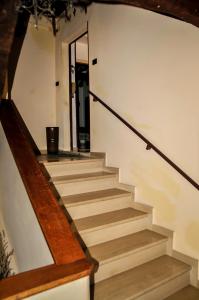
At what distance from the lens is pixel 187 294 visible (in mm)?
2223

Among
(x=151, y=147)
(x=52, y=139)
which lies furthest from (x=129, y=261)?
(x=52, y=139)

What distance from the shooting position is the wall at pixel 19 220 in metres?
1.84

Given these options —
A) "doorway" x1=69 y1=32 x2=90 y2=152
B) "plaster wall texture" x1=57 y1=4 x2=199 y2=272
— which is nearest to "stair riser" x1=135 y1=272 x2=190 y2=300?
"plaster wall texture" x1=57 y1=4 x2=199 y2=272

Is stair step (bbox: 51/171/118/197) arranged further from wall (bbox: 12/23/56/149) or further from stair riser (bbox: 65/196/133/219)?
wall (bbox: 12/23/56/149)

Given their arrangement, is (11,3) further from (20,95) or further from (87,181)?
(20,95)

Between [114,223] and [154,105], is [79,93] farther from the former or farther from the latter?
[114,223]

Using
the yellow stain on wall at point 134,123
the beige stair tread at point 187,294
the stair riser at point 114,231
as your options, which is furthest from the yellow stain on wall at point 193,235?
the yellow stain on wall at point 134,123

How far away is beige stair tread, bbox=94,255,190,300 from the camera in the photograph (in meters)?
1.97

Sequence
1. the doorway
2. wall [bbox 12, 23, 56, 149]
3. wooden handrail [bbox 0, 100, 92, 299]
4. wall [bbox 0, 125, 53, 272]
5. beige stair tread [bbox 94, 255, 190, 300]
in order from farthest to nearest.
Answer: the doorway, wall [bbox 12, 23, 56, 149], beige stair tread [bbox 94, 255, 190, 300], wall [bbox 0, 125, 53, 272], wooden handrail [bbox 0, 100, 92, 299]

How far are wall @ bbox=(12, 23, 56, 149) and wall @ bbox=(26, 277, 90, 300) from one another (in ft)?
13.5

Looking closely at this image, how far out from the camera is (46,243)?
1.61 m

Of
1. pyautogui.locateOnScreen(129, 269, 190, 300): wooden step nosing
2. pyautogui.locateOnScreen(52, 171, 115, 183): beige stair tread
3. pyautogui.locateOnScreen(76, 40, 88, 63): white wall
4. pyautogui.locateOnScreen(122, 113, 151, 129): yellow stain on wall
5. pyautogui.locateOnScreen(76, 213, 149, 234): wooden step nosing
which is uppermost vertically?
pyautogui.locateOnScreen(76, 40, 88, 63): white wall

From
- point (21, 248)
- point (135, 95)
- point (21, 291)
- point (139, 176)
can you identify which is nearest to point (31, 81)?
point (135, 95)

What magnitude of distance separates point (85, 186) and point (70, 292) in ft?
6.02
